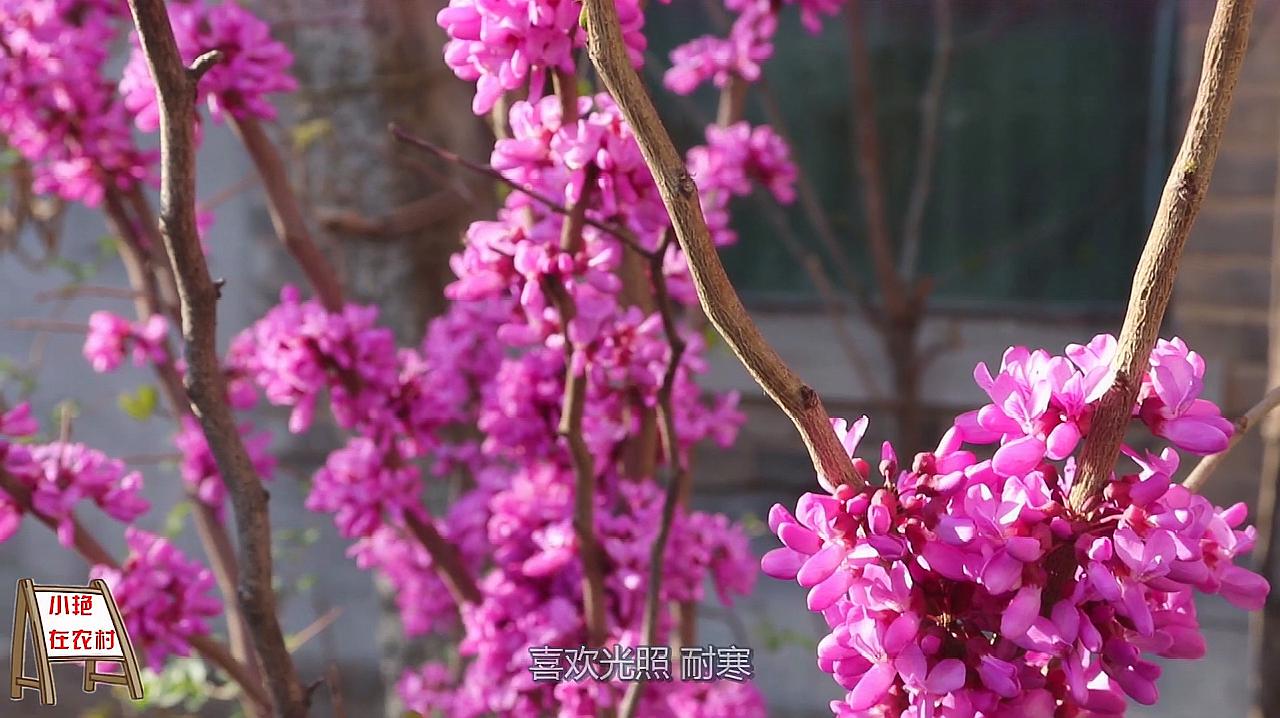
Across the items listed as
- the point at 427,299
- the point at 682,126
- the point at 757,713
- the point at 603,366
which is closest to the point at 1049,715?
the point at 603,366

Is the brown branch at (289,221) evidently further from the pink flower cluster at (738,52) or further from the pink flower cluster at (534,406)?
the pink flower cluster at (738,52)

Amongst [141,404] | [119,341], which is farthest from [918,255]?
[119,341]

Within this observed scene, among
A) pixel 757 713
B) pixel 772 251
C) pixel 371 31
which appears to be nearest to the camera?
pixel 757 713

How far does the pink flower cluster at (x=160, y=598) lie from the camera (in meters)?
0.97

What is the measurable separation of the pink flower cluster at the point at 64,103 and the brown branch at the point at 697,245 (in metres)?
0.81

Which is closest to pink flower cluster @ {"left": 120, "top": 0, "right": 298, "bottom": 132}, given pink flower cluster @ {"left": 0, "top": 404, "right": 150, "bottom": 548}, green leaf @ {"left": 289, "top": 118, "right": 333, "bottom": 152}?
pink flower cluster @ {"left": 0, "top": 404, "right": 150, "bottom": 548}

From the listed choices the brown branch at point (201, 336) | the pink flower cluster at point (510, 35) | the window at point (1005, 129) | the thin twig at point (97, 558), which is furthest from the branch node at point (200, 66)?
the window at point (1005, 129)

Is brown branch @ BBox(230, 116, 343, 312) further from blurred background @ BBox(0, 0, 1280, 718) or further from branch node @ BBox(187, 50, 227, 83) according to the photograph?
blurred background @ BBox(0, 0, 1280, 718)

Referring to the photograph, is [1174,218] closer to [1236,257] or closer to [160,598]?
[160,598]

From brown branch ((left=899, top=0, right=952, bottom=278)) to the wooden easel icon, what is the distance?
1484 millimetres

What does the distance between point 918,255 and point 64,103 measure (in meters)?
1.81

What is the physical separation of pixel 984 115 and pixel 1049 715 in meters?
2.10

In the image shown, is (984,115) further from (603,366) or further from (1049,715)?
(1049,715)

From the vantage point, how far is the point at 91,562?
1083 mm
